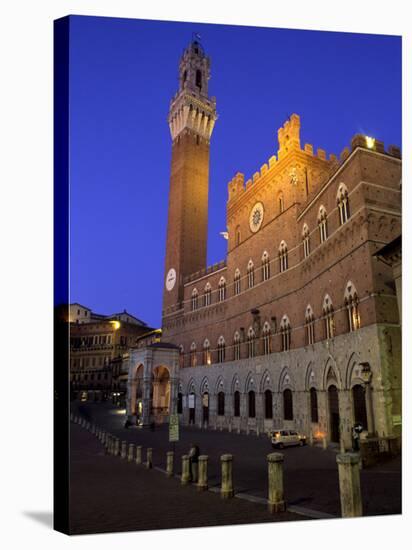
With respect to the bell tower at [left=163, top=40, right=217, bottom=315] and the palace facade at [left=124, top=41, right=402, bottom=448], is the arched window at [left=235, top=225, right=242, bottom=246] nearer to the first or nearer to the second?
the palace facade at [left=124, top=41, right=402, bottom=448]

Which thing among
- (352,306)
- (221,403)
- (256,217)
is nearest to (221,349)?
(221,403)

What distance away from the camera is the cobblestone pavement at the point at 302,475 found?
7414mm

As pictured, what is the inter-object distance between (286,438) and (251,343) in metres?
4.51

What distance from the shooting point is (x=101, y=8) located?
8.09 m

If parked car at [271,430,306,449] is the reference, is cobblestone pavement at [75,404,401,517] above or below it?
below

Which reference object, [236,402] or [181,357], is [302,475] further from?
[181,357]

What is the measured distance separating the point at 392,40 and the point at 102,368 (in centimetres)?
934

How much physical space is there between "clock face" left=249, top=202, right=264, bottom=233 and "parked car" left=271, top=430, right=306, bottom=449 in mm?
7147

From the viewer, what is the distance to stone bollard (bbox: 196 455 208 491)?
8.33m

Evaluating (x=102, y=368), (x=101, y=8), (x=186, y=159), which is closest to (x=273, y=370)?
(x=102, y=368)

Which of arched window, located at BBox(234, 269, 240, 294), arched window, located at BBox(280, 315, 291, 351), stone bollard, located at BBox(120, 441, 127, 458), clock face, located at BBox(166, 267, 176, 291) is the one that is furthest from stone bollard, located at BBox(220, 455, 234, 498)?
clock face, located at BBox(166, 267, 176, 291)

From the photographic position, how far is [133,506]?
23.0 feet

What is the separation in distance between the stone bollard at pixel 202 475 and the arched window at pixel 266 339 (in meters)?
4.83

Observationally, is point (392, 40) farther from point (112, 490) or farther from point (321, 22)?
point (112, 490)
